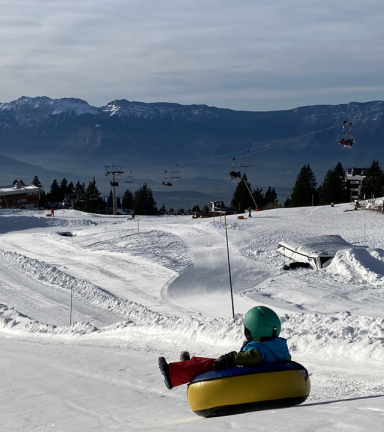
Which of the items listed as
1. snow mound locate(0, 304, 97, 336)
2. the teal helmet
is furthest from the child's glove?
snow mound locate(0, 304, 97, 336)

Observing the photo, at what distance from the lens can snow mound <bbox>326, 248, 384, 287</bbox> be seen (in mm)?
24203

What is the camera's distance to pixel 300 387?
633cm

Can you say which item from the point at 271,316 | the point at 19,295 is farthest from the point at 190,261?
the point at 271,316

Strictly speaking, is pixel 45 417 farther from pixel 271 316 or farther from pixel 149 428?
pixel 271 316

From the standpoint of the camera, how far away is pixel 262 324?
6324 mm

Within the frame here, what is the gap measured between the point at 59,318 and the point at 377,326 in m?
12.3

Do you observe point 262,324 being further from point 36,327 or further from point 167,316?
point 36,327

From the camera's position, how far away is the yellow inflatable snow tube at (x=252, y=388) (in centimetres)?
621

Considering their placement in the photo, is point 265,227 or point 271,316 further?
point 265,227

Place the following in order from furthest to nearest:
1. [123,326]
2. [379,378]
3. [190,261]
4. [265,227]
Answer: [265,227]
[190,261]
[123,326]
[379,378]

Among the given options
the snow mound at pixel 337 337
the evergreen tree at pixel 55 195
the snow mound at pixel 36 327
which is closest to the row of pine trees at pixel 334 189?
the evergreen tree at pixel 55 195

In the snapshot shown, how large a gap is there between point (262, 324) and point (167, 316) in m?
9.37

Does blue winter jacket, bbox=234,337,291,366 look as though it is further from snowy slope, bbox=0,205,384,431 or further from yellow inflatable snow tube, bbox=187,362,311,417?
snowy slope, bbox=0,205,384,431

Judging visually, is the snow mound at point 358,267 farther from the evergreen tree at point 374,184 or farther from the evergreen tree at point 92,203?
the evergreen tree at point 92,203
